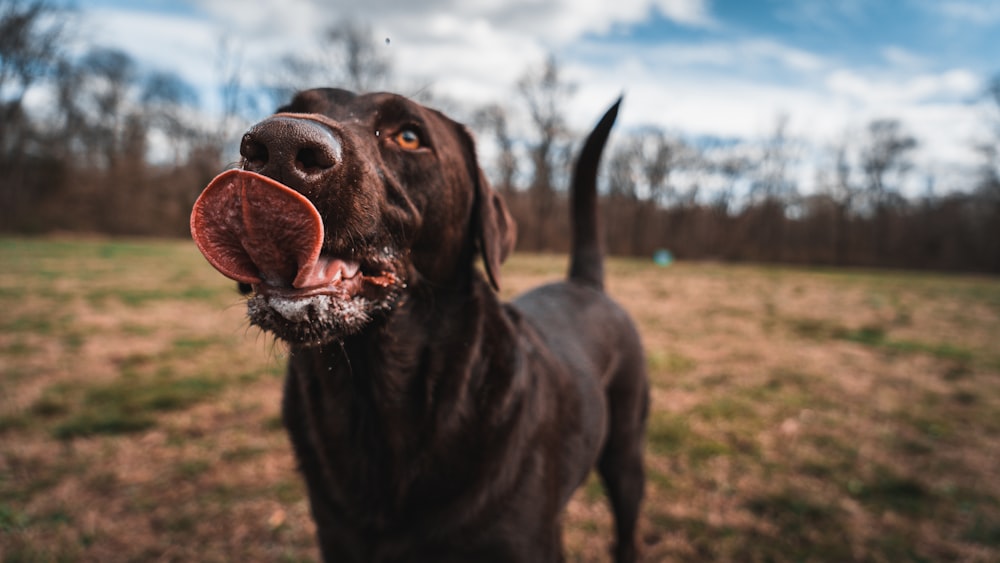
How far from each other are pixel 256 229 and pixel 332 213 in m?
0.17

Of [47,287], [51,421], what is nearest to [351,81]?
[47,287]

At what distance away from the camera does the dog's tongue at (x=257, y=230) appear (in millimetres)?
1026

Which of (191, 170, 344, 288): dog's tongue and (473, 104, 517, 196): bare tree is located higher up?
(473, 104, 517, 196): bare tree

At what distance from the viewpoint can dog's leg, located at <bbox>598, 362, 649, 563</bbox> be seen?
2756mm

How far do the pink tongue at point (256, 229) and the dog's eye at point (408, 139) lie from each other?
692 millimetres

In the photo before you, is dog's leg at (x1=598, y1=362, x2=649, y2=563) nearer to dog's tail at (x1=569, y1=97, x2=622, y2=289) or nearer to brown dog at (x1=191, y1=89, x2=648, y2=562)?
brown dog at (x1=191, y1=89, x2=648, y2=562)

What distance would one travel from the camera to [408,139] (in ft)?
5.68

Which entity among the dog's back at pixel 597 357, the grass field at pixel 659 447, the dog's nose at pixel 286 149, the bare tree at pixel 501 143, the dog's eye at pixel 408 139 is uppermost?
the bare tree at pixel 501 143

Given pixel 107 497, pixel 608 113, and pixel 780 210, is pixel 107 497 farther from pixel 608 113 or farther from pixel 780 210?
pixel 780 210

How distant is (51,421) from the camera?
4.16 metres

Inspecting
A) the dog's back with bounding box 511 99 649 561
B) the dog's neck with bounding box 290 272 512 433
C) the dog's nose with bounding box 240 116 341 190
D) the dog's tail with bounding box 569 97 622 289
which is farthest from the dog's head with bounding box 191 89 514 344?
the dog's tail with bounding box 569 97 622 289

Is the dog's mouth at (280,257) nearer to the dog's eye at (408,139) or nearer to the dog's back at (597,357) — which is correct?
the dog's eye at (408,139)

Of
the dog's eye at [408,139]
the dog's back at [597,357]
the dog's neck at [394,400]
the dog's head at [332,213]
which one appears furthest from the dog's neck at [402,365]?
the dog's back at [597,357]

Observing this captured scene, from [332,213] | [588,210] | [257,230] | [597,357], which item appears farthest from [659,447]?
[257,230]
